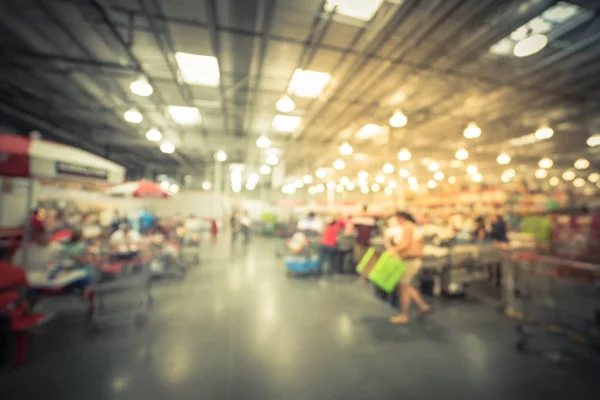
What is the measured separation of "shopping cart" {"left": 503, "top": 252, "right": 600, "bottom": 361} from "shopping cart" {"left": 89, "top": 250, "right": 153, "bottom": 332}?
18.2 ft

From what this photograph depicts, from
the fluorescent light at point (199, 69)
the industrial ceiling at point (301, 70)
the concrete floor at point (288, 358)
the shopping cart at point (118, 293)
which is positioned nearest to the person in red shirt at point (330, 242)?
the concrete floor at point (288, 358)

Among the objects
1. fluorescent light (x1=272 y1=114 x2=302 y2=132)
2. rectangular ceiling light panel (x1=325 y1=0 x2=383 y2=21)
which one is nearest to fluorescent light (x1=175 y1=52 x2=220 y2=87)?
fluorescent light (x1=272 y1=114 x2=302 y2=132)

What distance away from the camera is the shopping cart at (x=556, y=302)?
131 inches

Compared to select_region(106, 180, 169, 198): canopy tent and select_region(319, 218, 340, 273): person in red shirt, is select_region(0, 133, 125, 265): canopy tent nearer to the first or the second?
select_region(106, 180, 169, 198): canopy tent

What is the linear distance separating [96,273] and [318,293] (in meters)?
4.07

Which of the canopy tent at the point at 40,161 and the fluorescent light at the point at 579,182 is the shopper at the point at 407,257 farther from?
the fluorescent light at the point at 579,182

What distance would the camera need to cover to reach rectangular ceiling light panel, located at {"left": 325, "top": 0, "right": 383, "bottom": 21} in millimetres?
4324

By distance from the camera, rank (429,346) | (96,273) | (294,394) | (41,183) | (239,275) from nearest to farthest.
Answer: (294,394)
(429,346)
(96,273)
(239,275)
(41,183)

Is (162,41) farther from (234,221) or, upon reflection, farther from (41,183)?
(41,183)

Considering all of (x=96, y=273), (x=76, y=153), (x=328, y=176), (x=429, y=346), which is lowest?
(x=429, y=346)

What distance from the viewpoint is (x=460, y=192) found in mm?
12844

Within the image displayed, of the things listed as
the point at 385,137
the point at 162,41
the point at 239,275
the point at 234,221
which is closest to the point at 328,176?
the point at 385,137

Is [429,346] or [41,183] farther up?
[41,183]

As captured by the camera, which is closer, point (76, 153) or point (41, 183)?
point (76, 153)
